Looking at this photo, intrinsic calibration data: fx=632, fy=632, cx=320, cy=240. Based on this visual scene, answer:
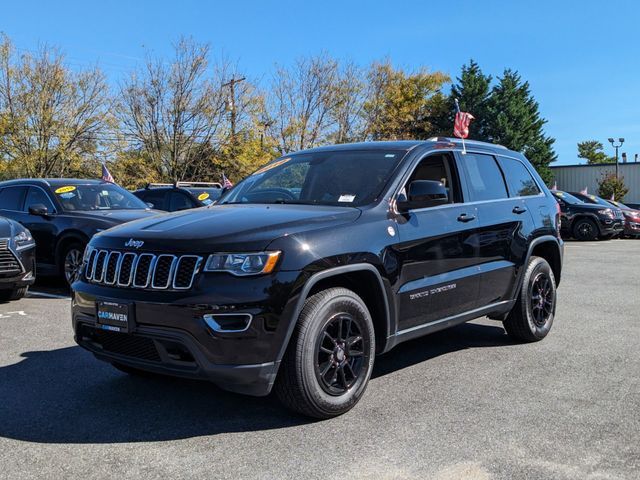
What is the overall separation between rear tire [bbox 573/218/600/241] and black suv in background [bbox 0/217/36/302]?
17.2m

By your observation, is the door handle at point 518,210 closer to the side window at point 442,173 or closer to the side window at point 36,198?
the side window at point 442,173

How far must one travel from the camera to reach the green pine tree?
165ft

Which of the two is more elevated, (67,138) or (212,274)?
(67,138)

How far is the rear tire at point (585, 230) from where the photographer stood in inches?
790

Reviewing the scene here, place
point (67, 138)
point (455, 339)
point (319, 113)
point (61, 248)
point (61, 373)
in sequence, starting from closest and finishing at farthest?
point (61, 373), point (455, 339), point (61, 248), point (67, 138), point (319, 113)

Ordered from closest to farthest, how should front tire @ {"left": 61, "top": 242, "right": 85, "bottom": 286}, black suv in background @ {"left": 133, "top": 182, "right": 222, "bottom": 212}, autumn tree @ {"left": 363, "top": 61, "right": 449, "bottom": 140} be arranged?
1. front tire @ {"left": 61, "top": 242, "right": 85, "bottom": 286}
2. black suv in background @ {"left": 133, "top": 182, "right": 222, "bottom": 212}
3. autumn tree @ {"left": 363, "top": 61, "right": 449, "bottom": 140}

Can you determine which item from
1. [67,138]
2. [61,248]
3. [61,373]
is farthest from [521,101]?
[61,373]

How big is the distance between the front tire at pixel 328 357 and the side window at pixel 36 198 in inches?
272

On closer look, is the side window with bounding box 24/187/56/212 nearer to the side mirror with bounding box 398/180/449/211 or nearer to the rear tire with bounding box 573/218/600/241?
the side mirror with bounding box 398/180/449/211

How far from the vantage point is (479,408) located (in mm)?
4055

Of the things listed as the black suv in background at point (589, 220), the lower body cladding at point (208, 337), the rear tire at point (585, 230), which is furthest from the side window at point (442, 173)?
the rear tire at point (585, 230)

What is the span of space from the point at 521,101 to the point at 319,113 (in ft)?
83.6

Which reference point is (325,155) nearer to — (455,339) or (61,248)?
(455,339)

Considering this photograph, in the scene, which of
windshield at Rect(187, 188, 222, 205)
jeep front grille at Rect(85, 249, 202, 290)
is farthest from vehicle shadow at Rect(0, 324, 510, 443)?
windshield at Rect(187, 188, 222, 205)
